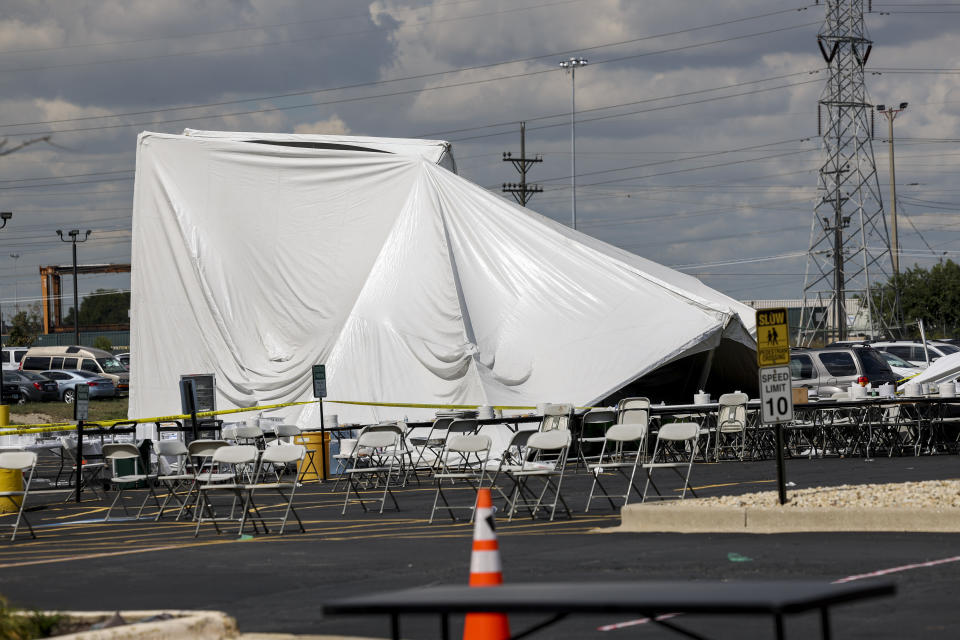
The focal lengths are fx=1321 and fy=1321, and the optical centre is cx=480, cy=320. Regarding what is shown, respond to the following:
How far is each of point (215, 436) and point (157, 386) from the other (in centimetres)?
542

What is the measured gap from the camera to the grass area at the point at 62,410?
40.4 meters

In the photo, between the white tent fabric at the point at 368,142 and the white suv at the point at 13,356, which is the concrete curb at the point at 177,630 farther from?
the white suv at the point at 13,356

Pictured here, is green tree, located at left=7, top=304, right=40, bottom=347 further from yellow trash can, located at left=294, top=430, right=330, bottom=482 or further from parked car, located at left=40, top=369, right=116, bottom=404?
yellow trash can, located at left=294, top=430, right=330, bottom=482

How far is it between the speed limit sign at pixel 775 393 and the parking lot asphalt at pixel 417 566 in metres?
1.16

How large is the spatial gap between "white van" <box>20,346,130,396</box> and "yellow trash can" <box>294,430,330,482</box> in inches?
1326

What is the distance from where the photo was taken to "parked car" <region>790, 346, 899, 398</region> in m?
26.7

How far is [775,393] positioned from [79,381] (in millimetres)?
41033

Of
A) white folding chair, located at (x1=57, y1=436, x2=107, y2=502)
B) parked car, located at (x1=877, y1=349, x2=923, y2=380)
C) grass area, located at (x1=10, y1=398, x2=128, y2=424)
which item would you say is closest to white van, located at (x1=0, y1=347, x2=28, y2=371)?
grass area, located at (x1=10, y1=398, x2=128, y2=424)

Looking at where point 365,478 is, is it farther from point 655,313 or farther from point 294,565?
point 294,565

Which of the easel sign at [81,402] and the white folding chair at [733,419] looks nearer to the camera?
the easel sign at [81,402]

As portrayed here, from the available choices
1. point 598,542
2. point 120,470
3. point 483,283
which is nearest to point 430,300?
point 483,283

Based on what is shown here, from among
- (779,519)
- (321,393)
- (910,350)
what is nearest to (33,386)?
(321,393)

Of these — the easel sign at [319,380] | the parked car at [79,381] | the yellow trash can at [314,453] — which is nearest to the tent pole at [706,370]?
the easel sign at [319,380]

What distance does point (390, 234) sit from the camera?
1045 inches
